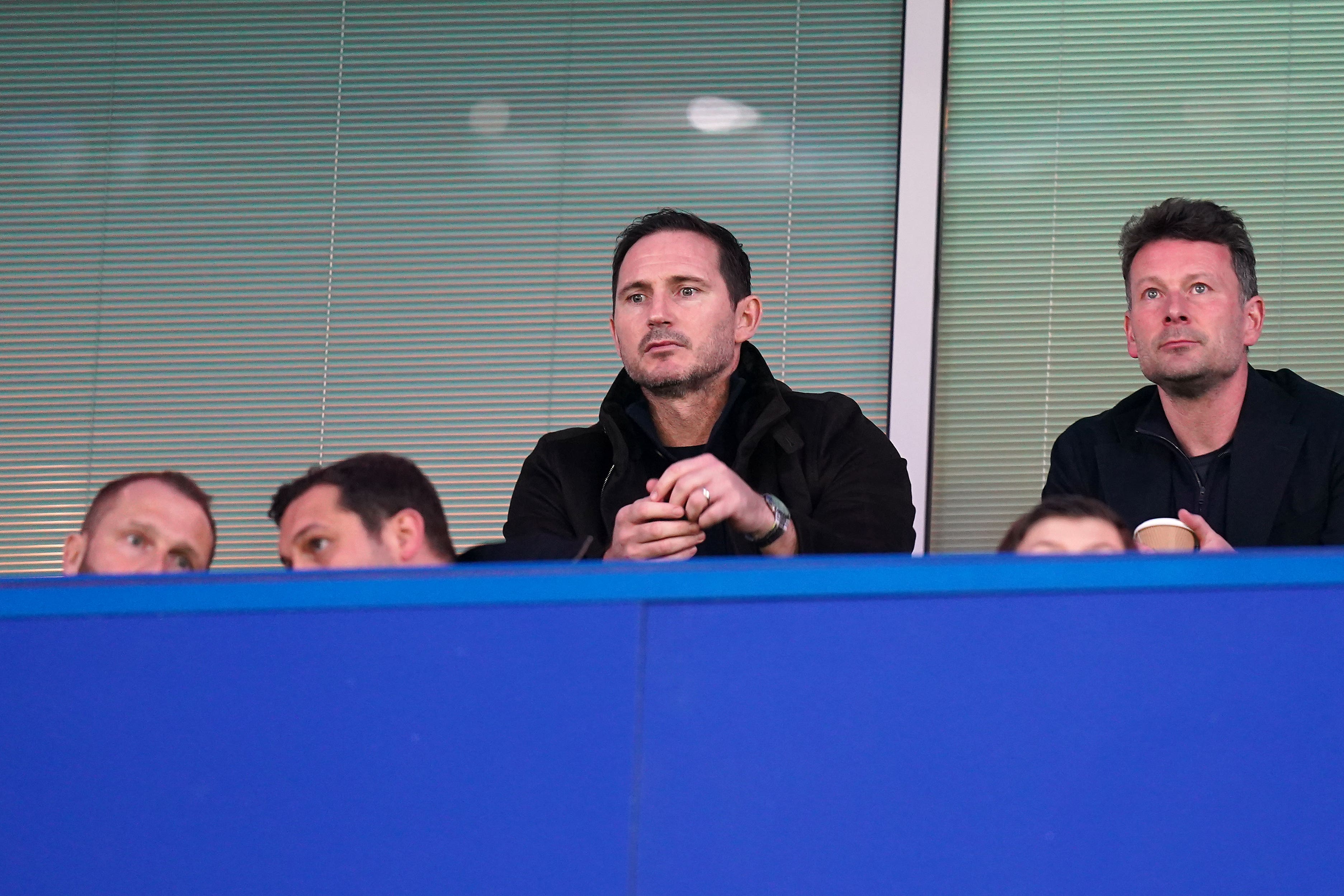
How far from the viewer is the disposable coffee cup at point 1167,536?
1.62m

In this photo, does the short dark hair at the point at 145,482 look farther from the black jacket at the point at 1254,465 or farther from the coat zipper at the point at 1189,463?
the coat zipper at the point at 1189,463

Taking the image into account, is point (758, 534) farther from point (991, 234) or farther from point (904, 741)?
point (991, 234)

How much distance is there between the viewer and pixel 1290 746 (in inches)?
39.8

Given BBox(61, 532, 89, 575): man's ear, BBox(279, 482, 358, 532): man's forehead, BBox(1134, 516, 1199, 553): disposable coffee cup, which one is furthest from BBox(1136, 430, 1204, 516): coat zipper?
BBox(61, 532, 89, 575): man's ear

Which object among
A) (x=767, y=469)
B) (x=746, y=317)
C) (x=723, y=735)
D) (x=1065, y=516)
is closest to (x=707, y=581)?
(x=723, y=735)

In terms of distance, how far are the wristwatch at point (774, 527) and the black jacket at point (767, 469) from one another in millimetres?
136

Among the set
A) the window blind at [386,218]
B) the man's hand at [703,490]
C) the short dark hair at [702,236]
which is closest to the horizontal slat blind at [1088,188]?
the window blind at [386,218]

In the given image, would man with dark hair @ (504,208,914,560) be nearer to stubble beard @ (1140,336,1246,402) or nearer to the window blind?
stubble beard @ (1140,336,1246,402)

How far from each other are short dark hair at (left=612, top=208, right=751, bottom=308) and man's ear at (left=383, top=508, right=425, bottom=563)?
77 cm

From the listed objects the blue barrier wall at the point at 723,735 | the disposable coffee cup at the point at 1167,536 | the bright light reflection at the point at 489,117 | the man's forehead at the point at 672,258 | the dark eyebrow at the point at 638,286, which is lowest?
the blue barrier wall at the point at 723,735

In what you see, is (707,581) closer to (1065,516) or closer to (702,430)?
(1065,516)

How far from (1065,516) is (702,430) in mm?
806

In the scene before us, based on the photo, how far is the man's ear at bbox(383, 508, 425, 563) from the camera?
1493 mm

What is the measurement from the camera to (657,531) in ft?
5.32
